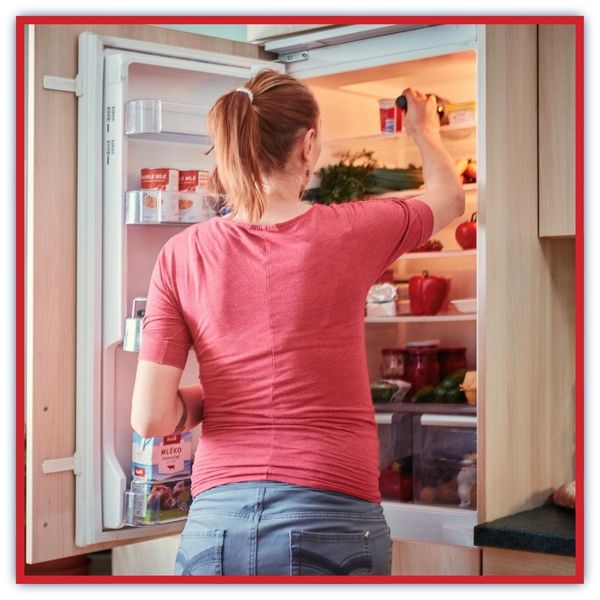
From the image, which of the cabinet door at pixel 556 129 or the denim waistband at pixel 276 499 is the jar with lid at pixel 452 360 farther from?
the denim waistband at pixel 276 499

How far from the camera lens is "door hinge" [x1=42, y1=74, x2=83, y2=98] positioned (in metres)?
2.31

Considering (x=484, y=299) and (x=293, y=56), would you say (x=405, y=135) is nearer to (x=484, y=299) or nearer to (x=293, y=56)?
(x=293, y=56)

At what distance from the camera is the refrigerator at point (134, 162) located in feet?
7.79

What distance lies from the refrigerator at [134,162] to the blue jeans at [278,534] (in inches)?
23.6

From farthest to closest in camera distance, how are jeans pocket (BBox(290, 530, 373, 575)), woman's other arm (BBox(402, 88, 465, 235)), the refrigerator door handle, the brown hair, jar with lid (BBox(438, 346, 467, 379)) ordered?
jar with lid (BBox(438, 346, 467, 379)), the refrigerator door handle, woman's other arm (BBox(402, 88, 465, 235)), the brown hair, jeans pocket (BBox(290, 530, 373, 575))

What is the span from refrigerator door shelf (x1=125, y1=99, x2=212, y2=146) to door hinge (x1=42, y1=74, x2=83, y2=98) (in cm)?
11

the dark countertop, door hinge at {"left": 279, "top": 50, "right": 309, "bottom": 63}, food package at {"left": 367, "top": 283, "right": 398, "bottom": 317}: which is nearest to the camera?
the dark countertop

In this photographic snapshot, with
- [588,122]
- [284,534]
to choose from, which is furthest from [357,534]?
[588,122]

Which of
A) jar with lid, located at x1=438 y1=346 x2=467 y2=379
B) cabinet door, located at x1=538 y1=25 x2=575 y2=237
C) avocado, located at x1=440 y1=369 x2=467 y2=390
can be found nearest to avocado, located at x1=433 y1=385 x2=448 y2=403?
avocado, located at x1=440 y1=369 x2=467 y2=390

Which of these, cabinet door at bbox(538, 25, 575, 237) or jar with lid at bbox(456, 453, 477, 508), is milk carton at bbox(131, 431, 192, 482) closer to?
jar with lid at bbox(456, 453, 477, 508)

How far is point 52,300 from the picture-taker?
233cm

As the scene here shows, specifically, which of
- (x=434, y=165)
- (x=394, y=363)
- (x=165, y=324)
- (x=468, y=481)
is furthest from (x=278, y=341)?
(x=394, y=363)

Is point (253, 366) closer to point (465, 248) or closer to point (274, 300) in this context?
point (274, 300)

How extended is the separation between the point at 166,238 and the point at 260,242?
0.74m
